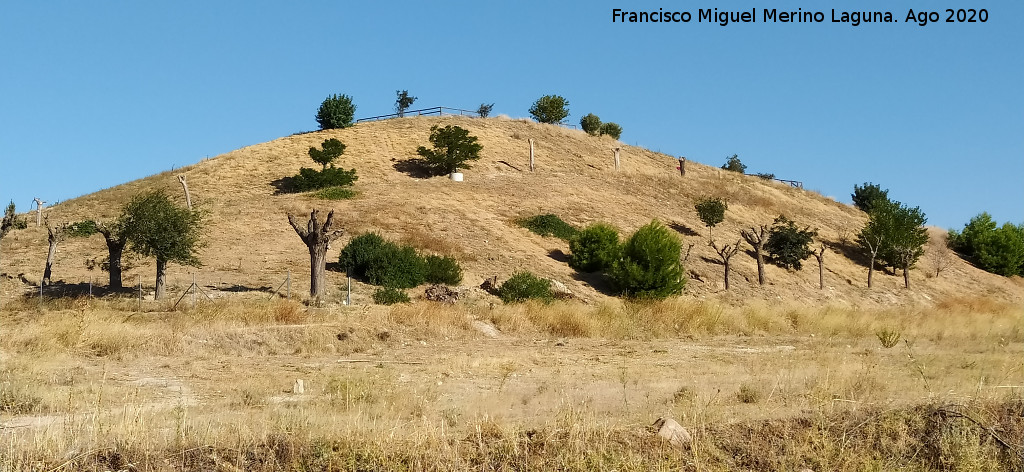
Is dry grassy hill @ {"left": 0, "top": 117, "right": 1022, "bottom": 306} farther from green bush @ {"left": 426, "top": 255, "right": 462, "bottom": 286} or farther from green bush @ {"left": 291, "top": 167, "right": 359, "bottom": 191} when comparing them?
green bush @ {"left": 291, "top": 167, "right": 359, "bottom": 191}

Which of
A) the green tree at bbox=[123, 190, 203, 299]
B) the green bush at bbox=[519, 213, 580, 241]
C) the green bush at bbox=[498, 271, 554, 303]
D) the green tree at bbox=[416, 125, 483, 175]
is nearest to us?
the green tree at bbox=[123, 190, 203, 299]

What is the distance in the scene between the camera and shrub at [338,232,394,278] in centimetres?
3075

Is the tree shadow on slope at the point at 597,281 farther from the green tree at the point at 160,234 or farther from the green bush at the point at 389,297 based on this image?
the green tree at the point at 160,234

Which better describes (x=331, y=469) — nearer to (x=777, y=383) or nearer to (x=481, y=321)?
(x=777, y=383)

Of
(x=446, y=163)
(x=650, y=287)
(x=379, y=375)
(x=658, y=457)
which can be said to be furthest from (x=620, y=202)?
(x=658, y=457)

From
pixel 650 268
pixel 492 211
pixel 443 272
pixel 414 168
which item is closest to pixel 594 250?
pixel 650 268

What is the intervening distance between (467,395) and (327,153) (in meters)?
45.8

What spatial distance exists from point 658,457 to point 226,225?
1371 inches

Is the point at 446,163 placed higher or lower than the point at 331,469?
higher

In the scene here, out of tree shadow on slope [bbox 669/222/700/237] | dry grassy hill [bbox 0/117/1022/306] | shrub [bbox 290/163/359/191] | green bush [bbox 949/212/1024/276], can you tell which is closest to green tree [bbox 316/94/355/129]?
dry grassy hill [bbox 0/117/1022/306]

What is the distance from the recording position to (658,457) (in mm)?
8766

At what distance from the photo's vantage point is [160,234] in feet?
85.7

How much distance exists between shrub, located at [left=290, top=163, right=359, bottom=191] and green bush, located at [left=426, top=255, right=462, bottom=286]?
836 inches

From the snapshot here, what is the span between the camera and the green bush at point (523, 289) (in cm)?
2957
